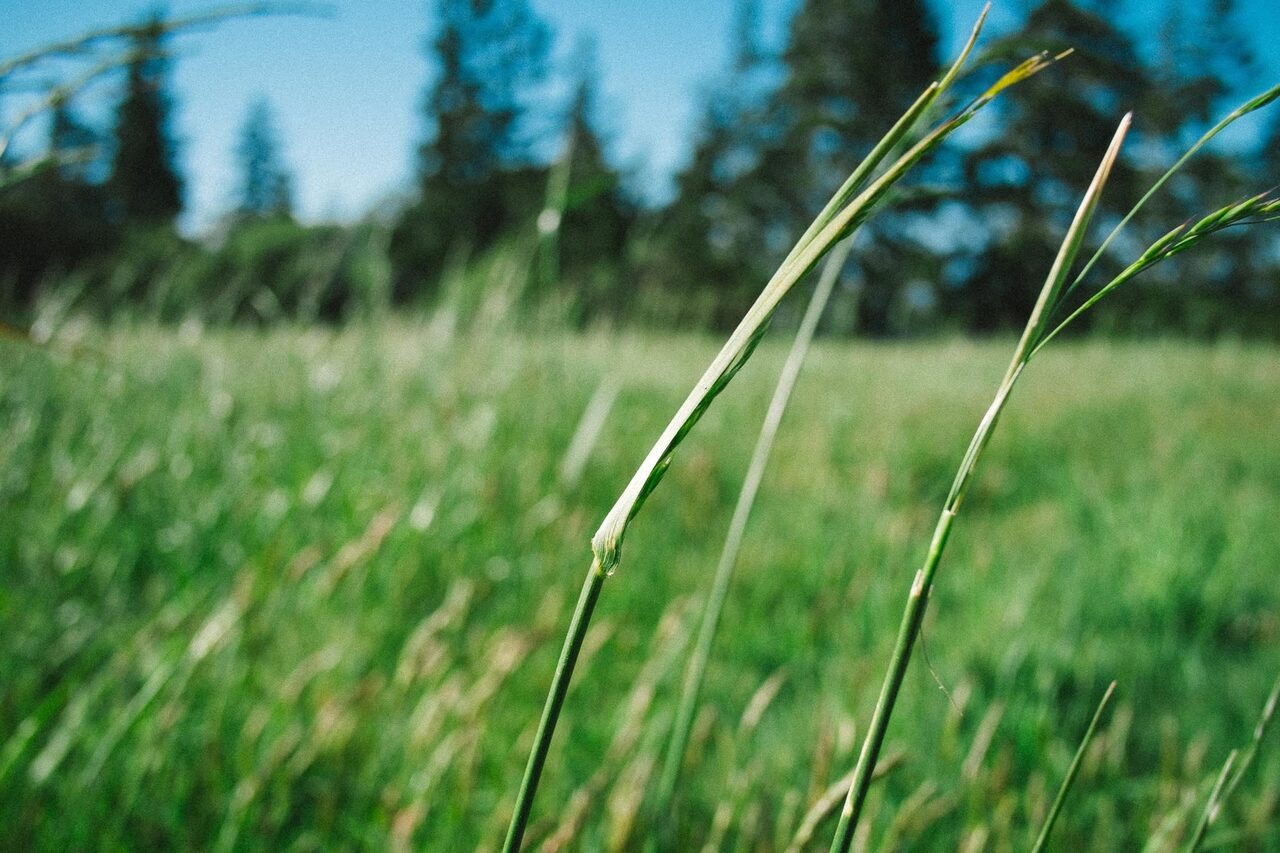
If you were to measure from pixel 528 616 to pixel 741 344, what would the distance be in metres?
1.14

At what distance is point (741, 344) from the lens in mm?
212

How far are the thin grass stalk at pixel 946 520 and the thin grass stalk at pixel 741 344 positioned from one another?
0.05 metres

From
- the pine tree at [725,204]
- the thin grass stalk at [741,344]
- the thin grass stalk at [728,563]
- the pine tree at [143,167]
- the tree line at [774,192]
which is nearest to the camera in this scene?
the thin grass stalk at [741,344]

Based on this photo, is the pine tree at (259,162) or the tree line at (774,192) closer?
the tree line at (774,192)

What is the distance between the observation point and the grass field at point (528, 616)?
0.75m

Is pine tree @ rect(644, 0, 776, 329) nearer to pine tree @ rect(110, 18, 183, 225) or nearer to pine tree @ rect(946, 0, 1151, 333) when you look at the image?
pine tree @ rect(946, 0, 1151, 333)

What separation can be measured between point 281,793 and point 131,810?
15 cm

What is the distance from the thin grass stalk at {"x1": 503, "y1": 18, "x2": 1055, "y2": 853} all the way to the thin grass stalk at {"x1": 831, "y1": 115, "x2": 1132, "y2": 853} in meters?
0.05

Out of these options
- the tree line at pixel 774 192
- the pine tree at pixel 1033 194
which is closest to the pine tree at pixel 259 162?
the tree line at pixel 774 192

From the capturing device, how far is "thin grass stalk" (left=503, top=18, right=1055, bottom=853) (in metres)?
0.20

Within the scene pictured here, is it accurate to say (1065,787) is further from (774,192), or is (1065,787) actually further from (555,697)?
(774,192)

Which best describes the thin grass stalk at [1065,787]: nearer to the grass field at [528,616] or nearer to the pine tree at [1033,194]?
the grass field at [528,616]

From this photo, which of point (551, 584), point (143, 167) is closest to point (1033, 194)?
point (551, 584)

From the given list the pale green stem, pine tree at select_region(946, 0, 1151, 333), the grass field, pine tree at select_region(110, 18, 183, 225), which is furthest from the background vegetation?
pine tree at select_region(110, 18, 183, 225)
